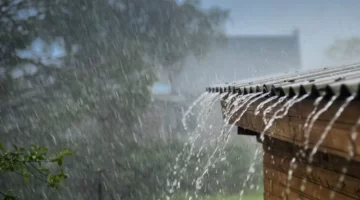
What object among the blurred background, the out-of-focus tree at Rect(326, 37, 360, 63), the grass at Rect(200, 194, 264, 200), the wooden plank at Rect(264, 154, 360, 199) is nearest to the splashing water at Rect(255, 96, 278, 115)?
the wooden plank at Rect(264, 154, 360, 199)

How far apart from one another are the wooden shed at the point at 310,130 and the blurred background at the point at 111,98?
300 inches

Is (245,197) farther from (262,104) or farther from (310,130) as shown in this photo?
(310,130)

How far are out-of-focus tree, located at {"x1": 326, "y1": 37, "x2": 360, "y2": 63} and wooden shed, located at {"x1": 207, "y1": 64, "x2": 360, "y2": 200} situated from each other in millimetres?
22496

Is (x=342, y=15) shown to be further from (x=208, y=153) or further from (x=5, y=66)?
(x=5, y=66)

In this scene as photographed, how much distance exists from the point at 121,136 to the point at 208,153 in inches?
136

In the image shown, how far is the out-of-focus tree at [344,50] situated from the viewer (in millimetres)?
25283

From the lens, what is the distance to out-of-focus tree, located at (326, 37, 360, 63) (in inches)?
995

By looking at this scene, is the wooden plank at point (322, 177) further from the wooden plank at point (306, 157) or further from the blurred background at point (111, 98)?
the blurred background at point (111, 98)

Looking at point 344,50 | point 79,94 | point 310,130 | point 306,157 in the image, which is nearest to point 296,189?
point 306,157

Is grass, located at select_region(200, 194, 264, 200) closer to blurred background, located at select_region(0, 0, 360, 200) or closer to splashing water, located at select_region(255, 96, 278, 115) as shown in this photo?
blurred background, located at select_region(0, 0, 360, 200)

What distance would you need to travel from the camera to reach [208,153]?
15461mm

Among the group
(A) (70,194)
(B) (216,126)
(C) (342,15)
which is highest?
(C) (342,15)


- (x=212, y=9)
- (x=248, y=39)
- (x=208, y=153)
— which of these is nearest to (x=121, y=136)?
(x=208, y=153)

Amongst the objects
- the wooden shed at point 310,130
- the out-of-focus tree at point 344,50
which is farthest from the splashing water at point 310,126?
the out-of-focus tree at point 344,50
